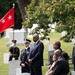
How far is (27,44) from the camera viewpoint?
1719 cm

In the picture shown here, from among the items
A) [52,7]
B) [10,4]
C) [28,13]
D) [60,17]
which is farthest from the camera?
[10,4]

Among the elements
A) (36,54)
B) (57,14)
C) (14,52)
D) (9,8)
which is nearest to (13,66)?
(14,52)

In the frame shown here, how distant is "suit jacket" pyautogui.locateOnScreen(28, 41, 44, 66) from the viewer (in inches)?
638

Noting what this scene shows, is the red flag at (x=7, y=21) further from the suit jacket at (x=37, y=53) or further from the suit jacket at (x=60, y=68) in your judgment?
the suit jacket at (x=60, y=68)

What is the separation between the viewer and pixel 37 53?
16.2m

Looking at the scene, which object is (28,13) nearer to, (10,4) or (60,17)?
(60,17)

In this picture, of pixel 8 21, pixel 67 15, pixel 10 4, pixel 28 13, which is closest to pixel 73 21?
pixel 67 15

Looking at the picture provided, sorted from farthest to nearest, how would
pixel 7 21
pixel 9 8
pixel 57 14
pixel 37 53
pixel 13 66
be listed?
pixel 9 8 → pixel 7 21 → pixel 57 14 → pixel 13 66 → pixel 37 53

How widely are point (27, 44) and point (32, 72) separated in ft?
3.51

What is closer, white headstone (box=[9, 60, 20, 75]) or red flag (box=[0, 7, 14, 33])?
white headstone (box=[9, 60, 20, 75])

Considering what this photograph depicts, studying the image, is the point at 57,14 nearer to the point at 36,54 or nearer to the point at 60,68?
the point at 36,54

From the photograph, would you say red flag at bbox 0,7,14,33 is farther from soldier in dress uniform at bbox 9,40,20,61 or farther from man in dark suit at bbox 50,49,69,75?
man in dark suit at bbox 50,49,69,75

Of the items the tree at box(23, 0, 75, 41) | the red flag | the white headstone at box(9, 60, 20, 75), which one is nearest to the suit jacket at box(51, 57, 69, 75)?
the white headstone at box(9, 60, 20, 75)

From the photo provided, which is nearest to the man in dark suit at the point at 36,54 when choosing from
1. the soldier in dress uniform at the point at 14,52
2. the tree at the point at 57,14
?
the tree at the point at 57,14
